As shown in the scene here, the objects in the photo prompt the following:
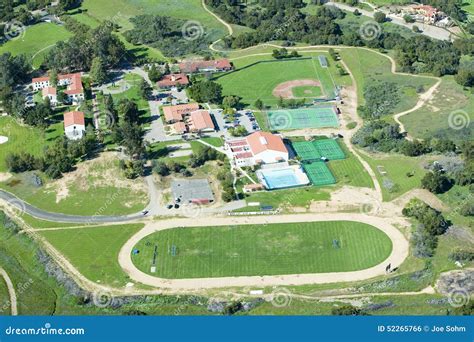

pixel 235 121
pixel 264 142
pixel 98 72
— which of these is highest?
pixel 98 72

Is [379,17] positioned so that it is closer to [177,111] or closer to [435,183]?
[177,111]

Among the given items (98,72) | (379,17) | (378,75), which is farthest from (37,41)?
(379,17)

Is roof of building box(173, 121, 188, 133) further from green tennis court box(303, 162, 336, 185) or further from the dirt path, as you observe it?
the dirt path

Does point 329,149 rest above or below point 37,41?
below

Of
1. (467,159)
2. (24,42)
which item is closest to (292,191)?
(467,159)

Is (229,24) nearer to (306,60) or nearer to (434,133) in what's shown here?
(306,60)

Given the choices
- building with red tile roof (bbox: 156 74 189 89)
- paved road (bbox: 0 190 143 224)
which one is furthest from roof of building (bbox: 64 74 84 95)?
paved road (bbox: 0 190 143 224)

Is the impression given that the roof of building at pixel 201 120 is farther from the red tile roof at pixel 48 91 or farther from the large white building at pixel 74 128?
the red tile roof at pixel 48 91
